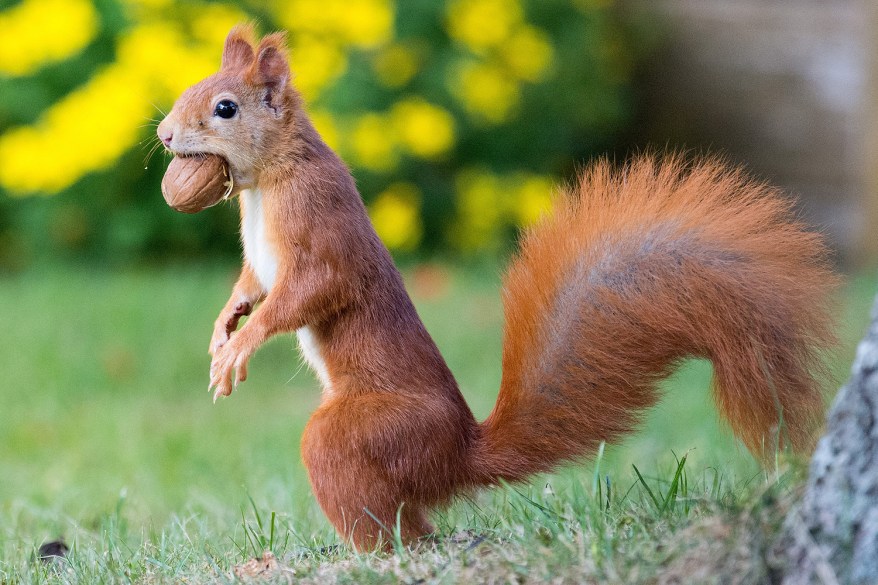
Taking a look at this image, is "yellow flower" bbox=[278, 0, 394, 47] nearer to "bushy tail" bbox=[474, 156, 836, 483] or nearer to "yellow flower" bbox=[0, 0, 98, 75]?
"yellow flower" bbox=[0, 0, 98, 75]

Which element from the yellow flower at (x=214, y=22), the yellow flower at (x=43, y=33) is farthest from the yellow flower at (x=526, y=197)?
the yellow flower at (x=43, y=33)

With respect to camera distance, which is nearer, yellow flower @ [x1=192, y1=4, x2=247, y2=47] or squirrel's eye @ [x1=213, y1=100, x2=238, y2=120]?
squirrel's eye @ [x1=213, y1=100, x2=238, y2=120]

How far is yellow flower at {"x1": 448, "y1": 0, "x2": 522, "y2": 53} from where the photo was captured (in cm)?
727

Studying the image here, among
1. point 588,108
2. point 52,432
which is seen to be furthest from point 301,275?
point 588,108

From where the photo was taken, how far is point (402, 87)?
24.2ft

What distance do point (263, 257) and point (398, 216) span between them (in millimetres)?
4665

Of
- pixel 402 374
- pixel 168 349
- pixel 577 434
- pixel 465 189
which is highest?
pixel 465 189

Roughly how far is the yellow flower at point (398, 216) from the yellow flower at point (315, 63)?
0.82 meters

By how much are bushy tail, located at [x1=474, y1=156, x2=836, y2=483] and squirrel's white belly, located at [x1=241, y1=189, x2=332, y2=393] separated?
15.0 inches

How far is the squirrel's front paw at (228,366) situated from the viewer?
2232 mm

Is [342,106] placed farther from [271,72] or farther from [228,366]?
[228,366]

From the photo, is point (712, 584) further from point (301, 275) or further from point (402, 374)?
point (301, 275)

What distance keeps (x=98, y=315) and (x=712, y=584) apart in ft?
15.4

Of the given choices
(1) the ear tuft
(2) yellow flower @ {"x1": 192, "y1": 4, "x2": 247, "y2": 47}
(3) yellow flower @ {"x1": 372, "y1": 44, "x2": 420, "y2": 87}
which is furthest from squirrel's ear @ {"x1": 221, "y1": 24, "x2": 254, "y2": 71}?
(3) yellow flower @ {"x1": 372, "y1": 44, "x2": 420, "y2": 87}
